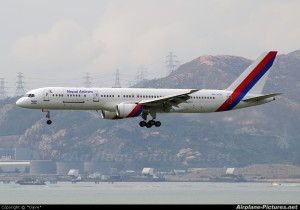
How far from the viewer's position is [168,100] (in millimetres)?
99312

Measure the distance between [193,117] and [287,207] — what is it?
8522 cm

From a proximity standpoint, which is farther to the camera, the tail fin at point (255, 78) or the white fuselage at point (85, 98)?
the tail fin at point (255, 78)

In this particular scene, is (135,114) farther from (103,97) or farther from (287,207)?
(287,207)

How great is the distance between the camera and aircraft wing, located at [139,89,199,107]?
321 feet

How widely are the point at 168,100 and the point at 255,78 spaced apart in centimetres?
1725

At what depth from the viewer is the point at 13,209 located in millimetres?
56219

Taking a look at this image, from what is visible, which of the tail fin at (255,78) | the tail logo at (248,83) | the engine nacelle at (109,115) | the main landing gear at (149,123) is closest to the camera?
the main landing gear at (149,123)


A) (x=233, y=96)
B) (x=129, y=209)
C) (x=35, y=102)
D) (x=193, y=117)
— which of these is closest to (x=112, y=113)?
(x=35, y=102)

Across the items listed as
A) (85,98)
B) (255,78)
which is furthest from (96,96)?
(255,78)

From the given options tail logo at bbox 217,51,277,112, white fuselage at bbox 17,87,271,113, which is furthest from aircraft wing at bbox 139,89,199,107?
tail logo at bbox 217,51,277,112

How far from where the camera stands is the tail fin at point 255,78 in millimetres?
109438

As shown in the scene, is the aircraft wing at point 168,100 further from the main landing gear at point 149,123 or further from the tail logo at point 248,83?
the tail logo at point 248,83

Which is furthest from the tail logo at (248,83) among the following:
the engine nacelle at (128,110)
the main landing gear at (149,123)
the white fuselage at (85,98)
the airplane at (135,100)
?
the engine nacelle at (128,110)

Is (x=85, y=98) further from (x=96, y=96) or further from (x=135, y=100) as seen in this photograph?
(x=135, y=100)
